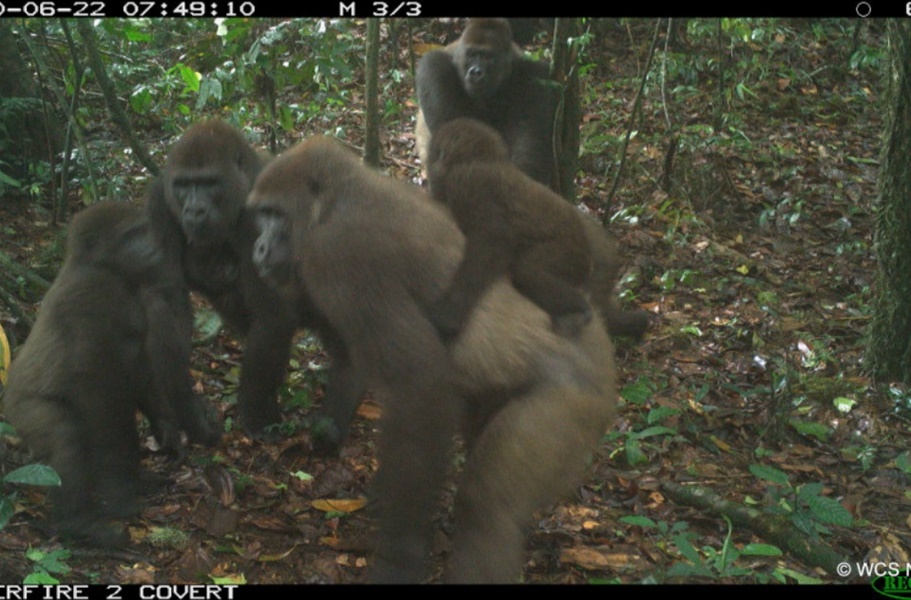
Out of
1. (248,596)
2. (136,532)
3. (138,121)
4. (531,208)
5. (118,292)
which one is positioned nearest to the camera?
(248,596)

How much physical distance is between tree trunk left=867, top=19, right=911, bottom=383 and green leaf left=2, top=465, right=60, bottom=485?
511cm

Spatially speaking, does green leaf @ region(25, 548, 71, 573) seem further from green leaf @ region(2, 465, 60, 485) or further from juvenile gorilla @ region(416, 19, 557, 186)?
juvenile gorilla @ region(416, 19, 557, 186)

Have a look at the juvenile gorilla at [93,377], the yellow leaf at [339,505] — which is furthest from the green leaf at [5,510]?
the yellow leaf at [339,505]

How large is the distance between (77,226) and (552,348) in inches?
111

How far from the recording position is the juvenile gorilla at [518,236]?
432 centimetres

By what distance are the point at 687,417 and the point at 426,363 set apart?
105 inches

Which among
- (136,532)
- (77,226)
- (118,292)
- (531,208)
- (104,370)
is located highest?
(531,208)

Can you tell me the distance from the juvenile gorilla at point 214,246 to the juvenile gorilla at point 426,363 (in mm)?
1018

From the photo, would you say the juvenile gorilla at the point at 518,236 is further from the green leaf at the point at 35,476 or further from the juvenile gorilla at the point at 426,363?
the green leaf at the point at 35,476

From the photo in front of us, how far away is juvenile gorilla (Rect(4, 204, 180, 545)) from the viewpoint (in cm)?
466

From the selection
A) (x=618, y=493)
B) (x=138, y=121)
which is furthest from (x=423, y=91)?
(x=618, y=493)

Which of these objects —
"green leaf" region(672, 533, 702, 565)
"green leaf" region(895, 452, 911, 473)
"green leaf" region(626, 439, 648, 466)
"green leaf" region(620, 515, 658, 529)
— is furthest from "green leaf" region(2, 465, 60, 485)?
"green leaf" region(895, 452, 911, 473)

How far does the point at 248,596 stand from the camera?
4.15 meters

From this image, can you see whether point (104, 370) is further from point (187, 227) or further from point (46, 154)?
point (46, 154)
